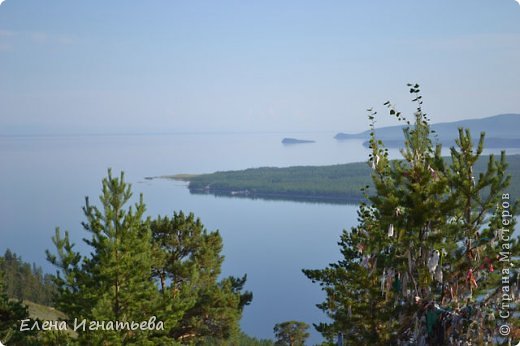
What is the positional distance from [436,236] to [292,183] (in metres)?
113

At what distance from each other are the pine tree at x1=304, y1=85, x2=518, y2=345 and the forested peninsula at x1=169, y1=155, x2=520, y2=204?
8917cm

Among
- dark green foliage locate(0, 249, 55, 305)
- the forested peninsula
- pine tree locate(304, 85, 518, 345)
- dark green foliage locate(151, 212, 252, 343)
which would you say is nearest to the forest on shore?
pine tree locate(304, 85, 518, 345)

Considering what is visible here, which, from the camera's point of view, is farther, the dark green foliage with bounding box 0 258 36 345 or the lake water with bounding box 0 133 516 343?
the lake water with bounding box 0 133 516 343

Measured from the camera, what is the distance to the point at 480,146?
8469 mm

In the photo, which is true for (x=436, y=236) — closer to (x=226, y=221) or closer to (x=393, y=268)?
(x=393, y=268)

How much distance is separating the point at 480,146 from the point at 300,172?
12855cm

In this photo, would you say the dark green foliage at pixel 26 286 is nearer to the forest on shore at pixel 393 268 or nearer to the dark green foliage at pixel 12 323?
the dark green foliage at pixel 12 323

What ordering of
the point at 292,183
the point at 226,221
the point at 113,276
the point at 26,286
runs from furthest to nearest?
the point at 292,183 → the point at 226,221 → the point at 26,286 → the point at 113,276

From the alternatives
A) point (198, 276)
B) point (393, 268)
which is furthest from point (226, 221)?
point (393, 268)

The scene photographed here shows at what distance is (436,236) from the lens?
27.0ft

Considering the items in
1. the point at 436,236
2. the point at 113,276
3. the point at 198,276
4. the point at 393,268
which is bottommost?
the point at 198,276

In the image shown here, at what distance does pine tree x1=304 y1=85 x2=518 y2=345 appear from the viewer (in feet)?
26.5

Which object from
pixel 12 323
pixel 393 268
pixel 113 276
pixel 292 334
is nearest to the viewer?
pixel 393 268

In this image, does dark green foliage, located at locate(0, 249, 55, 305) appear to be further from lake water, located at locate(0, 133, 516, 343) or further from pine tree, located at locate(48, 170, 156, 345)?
pine tree, located at locate(48, 170, 156, 345)
